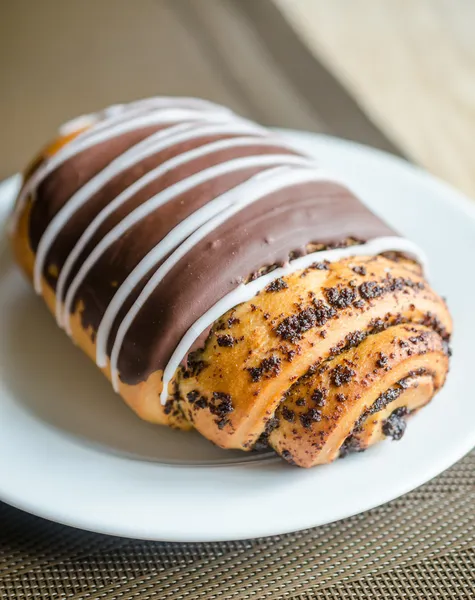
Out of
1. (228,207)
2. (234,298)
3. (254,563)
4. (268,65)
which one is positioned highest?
(268,65)

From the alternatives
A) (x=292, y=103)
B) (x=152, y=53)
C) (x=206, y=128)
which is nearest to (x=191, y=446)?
(x=206, y=128)

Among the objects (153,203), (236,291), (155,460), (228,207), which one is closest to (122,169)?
(153,203)

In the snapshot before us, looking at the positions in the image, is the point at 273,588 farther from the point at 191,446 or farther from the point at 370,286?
the point at 370,286

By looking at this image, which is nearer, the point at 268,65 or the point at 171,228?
the point at 171,228

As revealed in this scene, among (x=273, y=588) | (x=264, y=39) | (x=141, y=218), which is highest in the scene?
(x=264, y=39)

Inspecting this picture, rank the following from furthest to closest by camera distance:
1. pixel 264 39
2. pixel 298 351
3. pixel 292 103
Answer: pixel 264 39 → pixel 292 103 → pixel 298 351

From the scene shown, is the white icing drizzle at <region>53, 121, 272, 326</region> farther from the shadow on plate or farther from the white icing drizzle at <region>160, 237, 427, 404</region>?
the white icing drizzle at <region>160, 237, 427, 404</region>

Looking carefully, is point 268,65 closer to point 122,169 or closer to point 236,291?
point 122,169
